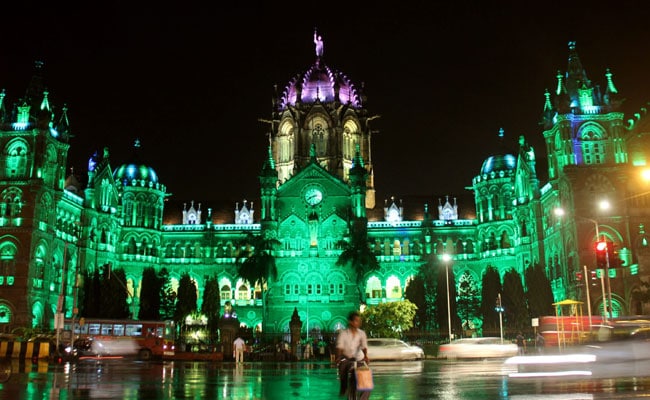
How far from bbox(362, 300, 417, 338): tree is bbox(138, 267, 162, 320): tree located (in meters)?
23.2

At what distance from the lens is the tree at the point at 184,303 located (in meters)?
72.5

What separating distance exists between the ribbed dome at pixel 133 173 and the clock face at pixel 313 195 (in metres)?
21.6

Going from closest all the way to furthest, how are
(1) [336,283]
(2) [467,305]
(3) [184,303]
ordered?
(3) [184,303] < (2) [467,305] < (1) [336,283]

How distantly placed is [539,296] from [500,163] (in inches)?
1142

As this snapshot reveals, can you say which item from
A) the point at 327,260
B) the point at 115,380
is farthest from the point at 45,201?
the point at 115,380

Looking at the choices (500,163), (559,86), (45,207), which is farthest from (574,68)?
(45,207)

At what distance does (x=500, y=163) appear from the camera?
88.4m

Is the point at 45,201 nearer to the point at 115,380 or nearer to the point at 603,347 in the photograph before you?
the point at 115,380

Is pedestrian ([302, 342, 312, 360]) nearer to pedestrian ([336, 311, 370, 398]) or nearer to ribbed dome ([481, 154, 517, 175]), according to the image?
pedestrian ([336, 311, 370, 398])

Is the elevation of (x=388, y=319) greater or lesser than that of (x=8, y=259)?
lesser

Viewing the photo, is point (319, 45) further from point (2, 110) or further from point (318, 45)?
point (2, 110)

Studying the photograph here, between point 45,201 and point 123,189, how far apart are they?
2016cm

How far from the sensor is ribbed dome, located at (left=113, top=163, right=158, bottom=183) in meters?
89.6

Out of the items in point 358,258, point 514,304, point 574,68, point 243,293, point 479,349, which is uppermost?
point 574,68
